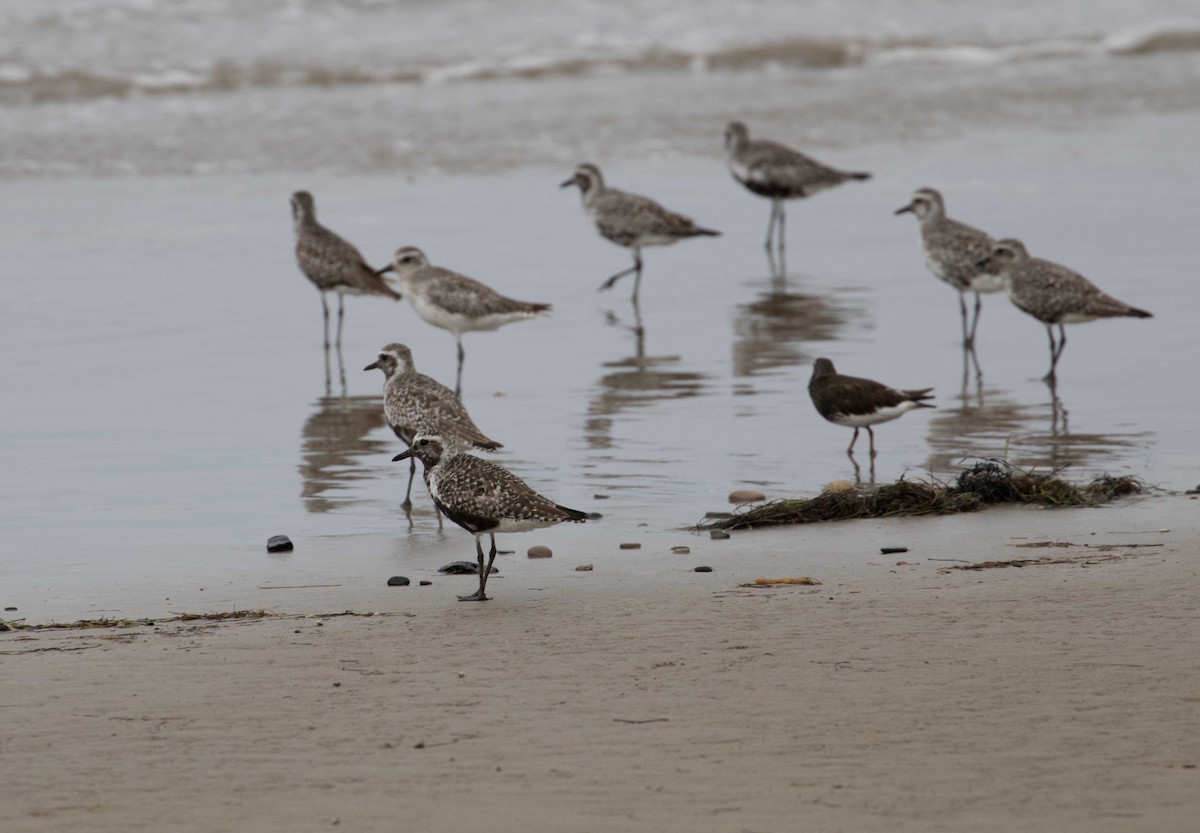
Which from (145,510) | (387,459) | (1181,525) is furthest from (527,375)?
(1181,525)

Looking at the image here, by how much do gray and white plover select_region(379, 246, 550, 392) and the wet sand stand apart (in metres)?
5.95

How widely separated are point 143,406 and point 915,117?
1718cm

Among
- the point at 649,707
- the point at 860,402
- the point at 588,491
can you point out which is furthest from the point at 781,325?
the point at 649,707

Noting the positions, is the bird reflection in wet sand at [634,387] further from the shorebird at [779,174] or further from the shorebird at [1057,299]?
the shorebird at [779,174]

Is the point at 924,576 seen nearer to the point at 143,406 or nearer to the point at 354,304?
the point at 143,406

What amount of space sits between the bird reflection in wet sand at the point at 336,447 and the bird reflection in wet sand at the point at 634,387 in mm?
1470

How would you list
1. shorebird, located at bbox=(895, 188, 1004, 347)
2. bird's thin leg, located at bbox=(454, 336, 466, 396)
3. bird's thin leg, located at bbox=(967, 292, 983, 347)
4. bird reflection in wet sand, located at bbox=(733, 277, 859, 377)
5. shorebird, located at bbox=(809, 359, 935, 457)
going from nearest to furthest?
shorebird, located at bbox=(809, 359, 935, 457)
bird's thin leg, located at bbox=(454, 336, 466, 396)
bird reflection in wet sand, located at bbox=(733, 277, 859, 377)
bird's thin leg, located at bbox=(967, 292, 983, 347)
shorebird, located at bbox=(895, 188, 1004, 347)

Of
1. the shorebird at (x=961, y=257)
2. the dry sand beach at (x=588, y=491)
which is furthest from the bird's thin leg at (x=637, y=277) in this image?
the shorebird at (x=961, y=257)

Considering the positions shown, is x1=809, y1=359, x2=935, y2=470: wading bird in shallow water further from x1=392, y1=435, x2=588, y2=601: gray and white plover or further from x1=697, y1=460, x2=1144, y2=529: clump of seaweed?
x1=392, y1=435, x2=588, y2=601: gray and white plover

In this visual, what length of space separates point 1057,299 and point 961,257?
5.26 ft

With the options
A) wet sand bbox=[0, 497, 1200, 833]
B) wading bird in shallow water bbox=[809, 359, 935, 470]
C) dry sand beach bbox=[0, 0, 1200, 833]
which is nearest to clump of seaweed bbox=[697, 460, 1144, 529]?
dry sand beach bbox=[0, 0, 1200, 833]

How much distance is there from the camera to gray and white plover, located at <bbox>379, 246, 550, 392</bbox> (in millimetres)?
13969

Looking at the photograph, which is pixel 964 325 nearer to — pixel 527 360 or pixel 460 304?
pixel 527 360

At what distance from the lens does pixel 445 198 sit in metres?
20.6
